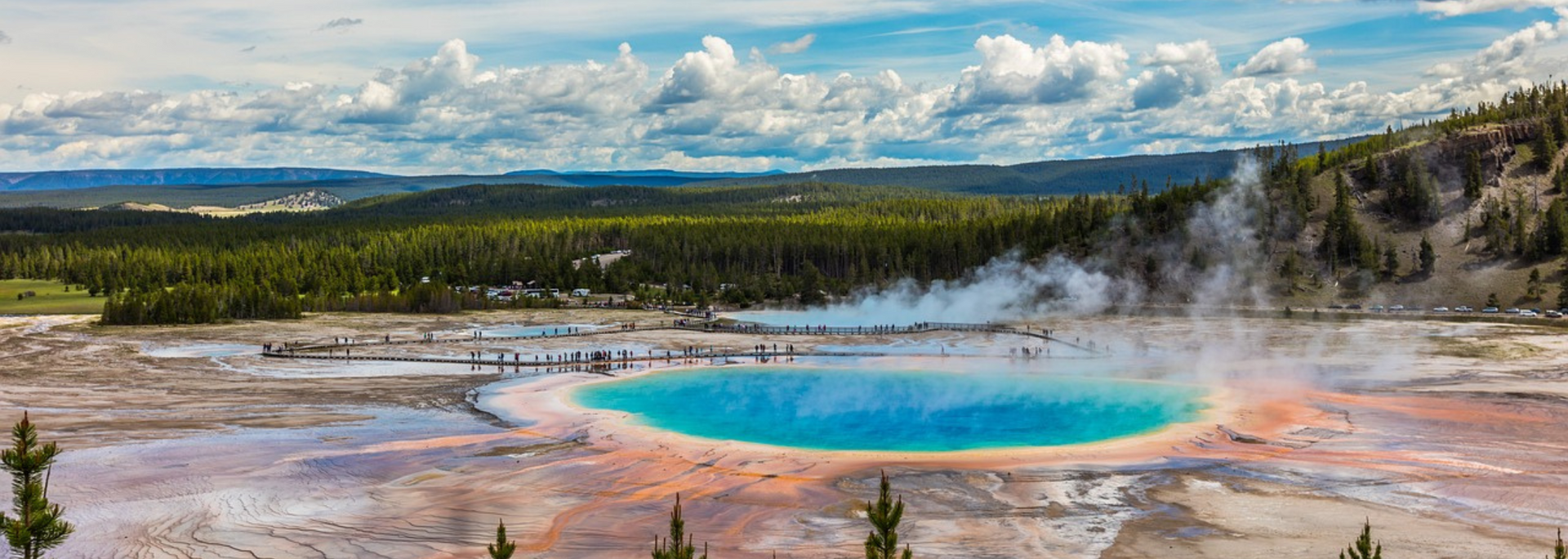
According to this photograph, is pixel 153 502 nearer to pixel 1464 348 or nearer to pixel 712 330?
pixel 712 330

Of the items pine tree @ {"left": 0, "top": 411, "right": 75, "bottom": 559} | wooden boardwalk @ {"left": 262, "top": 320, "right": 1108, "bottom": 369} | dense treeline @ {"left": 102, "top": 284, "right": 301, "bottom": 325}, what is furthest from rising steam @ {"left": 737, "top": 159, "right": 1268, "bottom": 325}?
pine tree @ {"left": 0, "top": 411, "right": 75, "bottom": 559}

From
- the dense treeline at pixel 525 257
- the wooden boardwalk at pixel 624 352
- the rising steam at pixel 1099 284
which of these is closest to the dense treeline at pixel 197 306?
the dense treeline at pixel 525 257

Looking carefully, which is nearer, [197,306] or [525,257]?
[197,306]

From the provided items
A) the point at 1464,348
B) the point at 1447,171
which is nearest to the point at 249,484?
the point at 1464,348

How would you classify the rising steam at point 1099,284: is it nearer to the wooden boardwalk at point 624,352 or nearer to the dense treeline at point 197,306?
the wooden boardwalk at point 624,352

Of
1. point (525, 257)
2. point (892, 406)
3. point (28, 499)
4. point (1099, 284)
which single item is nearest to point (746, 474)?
point (892, 406)

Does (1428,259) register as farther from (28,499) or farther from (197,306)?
(28,499)

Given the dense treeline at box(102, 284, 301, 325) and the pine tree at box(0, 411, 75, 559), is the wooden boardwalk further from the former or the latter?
the pine tree at box(0, 411, 75, 559)
